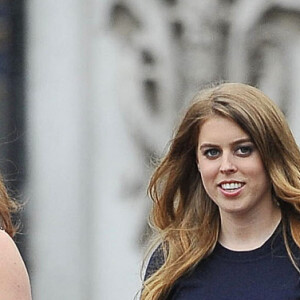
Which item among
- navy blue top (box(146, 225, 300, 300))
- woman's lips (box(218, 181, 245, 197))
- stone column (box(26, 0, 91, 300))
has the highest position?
woman's lips (box(218, 181, 245, 197))

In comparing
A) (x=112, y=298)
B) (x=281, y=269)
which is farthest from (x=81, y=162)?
(x=281, y=269)

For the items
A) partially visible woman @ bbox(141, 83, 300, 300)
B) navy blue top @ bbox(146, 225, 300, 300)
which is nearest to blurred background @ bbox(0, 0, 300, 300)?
partially visible woman @ bbox(141, 83, 300, 300)

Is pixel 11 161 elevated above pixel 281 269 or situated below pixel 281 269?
below

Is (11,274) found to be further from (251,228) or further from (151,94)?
(151,94)

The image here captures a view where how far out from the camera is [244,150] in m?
3.29

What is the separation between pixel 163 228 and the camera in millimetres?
3670

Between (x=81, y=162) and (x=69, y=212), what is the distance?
262mm

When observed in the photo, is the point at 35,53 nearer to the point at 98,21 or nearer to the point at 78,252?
the point at 98,21

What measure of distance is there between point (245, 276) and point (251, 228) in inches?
5.4

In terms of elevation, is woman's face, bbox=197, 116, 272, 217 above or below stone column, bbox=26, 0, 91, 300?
above

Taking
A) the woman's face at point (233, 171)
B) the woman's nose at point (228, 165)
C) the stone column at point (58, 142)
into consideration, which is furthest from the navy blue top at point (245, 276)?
the stone column at point (58, 142)

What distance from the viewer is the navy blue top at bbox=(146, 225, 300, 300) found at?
10.7 feet

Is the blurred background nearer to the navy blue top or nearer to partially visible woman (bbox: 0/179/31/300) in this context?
the navy blue top

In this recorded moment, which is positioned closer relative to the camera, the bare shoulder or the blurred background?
the bare shoulder
